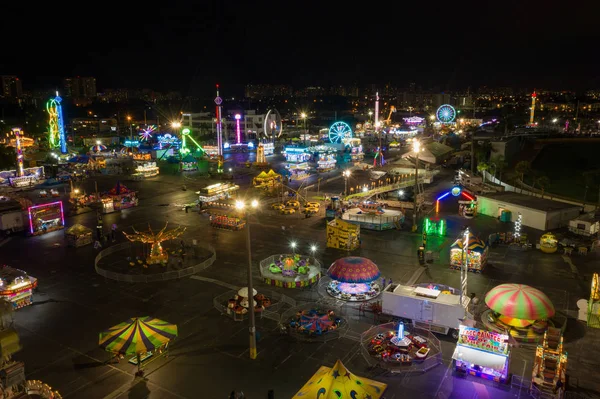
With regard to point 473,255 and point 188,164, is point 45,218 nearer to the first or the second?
point 473,255

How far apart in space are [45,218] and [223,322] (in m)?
24.3

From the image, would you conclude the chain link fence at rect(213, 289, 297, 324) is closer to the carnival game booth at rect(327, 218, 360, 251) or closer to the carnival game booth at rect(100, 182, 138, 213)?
the carnival game booth at rect(327, 218, 360, 251)

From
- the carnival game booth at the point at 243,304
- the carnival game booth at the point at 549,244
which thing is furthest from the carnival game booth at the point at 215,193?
the carnival game booth at the point at 549,244

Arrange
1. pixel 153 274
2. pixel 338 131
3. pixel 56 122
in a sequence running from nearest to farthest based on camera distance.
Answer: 1. pixel 153 274
2. pixel 56 122
3. pixel 338 131

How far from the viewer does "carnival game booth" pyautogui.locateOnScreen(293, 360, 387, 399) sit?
13.4 metres

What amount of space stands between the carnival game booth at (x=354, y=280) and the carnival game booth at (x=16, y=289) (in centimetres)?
1570

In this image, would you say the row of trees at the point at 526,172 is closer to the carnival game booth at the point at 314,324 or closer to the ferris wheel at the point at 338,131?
Answer: the ferris wheel at the point at 338,131

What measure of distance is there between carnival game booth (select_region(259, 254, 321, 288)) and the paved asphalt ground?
79 cm

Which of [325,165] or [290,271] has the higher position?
[325,165]

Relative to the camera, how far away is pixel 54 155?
3100 inches

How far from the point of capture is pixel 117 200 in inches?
1757

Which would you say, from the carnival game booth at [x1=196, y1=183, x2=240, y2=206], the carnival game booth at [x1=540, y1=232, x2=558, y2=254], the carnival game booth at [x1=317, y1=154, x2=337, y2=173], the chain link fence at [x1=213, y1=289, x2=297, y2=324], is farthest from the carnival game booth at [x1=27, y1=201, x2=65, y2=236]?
the carnival game booth at [x1=317, y1=154, x2=337, y2=173]

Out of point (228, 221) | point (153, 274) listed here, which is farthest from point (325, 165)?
point (153, 274)

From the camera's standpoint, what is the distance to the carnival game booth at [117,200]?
43.8 meters
